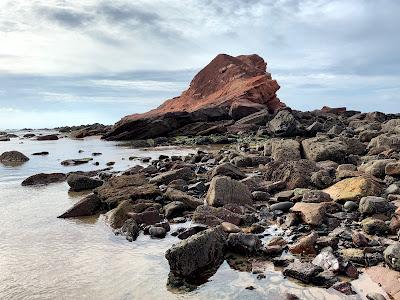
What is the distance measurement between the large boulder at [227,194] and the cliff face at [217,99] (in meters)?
39.4

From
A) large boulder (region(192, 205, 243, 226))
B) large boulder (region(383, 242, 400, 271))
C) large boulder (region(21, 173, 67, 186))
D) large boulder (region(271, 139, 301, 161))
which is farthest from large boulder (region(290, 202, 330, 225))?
large boulder (region(21, 173, 67, 186))

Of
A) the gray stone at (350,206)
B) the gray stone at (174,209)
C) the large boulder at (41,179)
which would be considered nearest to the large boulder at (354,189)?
the gray stone at (350,206)

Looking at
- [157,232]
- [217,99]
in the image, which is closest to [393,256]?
[157,232]

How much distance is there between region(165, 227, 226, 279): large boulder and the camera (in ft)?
22.9

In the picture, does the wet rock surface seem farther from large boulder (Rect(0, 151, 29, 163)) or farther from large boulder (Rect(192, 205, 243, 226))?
large boulder (Rect(0, 151, 29, 163))

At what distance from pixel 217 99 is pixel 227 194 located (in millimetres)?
61697

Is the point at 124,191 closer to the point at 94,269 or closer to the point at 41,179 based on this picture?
the point at 94,269

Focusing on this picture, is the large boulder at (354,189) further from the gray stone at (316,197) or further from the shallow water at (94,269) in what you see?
the shallow water at (94,269)

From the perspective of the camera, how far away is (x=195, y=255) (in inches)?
279

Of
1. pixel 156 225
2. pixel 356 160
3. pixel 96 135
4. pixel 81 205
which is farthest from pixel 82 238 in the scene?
pixel 96 135

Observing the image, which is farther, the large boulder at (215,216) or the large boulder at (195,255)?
the large boulder at (215,216)

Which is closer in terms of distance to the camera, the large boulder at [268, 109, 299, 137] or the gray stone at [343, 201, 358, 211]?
the gray stone at [343, 201, 358, 211]

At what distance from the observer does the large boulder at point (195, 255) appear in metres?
6.97

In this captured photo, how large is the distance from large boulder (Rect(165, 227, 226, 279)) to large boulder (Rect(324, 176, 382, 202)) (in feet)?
14.2
